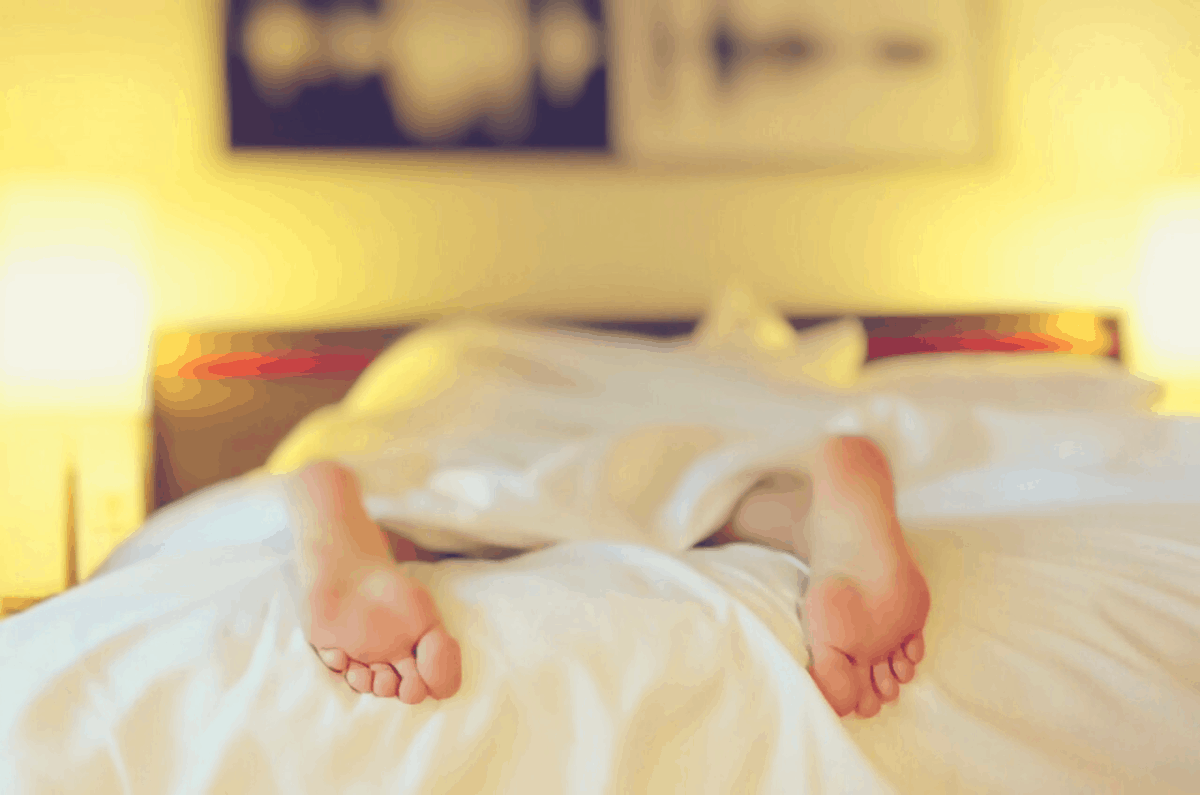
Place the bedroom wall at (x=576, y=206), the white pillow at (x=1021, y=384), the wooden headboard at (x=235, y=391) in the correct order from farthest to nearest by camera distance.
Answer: the bedroom wall at (x=576, y=206)
the wooden headboard at (x=235, y=391)
the white pillow at (x=1021, y=384)

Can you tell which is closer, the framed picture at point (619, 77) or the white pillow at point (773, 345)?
the white pillow at point (773, 345)

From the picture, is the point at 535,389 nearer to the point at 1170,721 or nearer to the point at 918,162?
the point at 1170,721

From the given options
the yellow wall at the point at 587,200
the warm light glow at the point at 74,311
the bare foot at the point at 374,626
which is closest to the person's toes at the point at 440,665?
the bare foot at the point at 374,626

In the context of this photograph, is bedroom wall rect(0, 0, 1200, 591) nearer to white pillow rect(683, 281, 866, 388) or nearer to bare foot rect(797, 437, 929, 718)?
white pillow rect(683, 281, 866, 388)

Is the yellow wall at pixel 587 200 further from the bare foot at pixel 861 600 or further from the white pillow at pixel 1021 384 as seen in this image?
the bare foot at pixel 861 600

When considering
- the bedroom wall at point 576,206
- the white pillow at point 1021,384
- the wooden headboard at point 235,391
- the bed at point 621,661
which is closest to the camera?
the bed at point 621,661

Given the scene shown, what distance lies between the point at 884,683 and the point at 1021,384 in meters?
1.23

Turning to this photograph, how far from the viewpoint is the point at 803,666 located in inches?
28.1

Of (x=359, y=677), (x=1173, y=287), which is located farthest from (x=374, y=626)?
(x=1173, y=287)

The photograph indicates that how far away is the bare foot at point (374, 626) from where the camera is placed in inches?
26.8

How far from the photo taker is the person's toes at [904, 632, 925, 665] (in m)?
0.73

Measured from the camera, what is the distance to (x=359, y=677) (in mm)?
695

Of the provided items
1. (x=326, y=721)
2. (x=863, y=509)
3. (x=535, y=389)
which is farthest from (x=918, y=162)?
(x=326, y=721)

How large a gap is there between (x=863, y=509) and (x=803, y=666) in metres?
0.17
